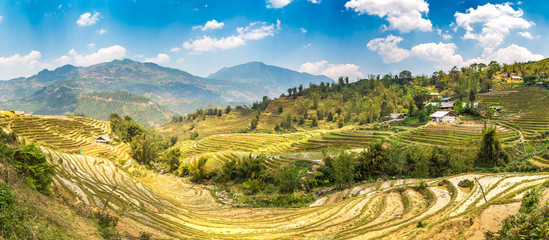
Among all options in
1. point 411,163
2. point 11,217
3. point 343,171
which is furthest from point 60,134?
point 411,163

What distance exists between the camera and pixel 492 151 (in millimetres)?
29625

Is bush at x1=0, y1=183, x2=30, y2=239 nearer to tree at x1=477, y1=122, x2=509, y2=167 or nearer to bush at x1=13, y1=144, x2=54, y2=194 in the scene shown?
bush at x1=13, y1=144, x2=54, y2=194

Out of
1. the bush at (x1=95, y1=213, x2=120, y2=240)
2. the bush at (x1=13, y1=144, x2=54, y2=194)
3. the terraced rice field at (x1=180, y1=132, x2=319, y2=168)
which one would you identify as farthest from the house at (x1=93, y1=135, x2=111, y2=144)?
the bush at (x1=95, y1=213, x2=120, y2=240)

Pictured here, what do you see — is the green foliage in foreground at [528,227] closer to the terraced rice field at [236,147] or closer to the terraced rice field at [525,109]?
the terraced rice field at [525,109]

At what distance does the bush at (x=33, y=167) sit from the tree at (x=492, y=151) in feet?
146

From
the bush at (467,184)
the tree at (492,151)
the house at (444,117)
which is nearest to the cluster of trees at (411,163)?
the tree at (492,151)

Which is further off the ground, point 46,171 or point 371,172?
point 46,171

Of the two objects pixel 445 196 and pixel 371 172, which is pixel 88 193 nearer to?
pixel 445 196

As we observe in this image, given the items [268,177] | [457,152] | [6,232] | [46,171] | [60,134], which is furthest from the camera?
[60,134]

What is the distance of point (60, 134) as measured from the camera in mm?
48719

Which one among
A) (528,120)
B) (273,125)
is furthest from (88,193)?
(273,125)

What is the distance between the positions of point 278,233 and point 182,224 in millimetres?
8234

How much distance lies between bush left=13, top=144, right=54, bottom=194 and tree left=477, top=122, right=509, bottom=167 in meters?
44.4

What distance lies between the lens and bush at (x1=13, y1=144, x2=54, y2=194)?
1373cm
